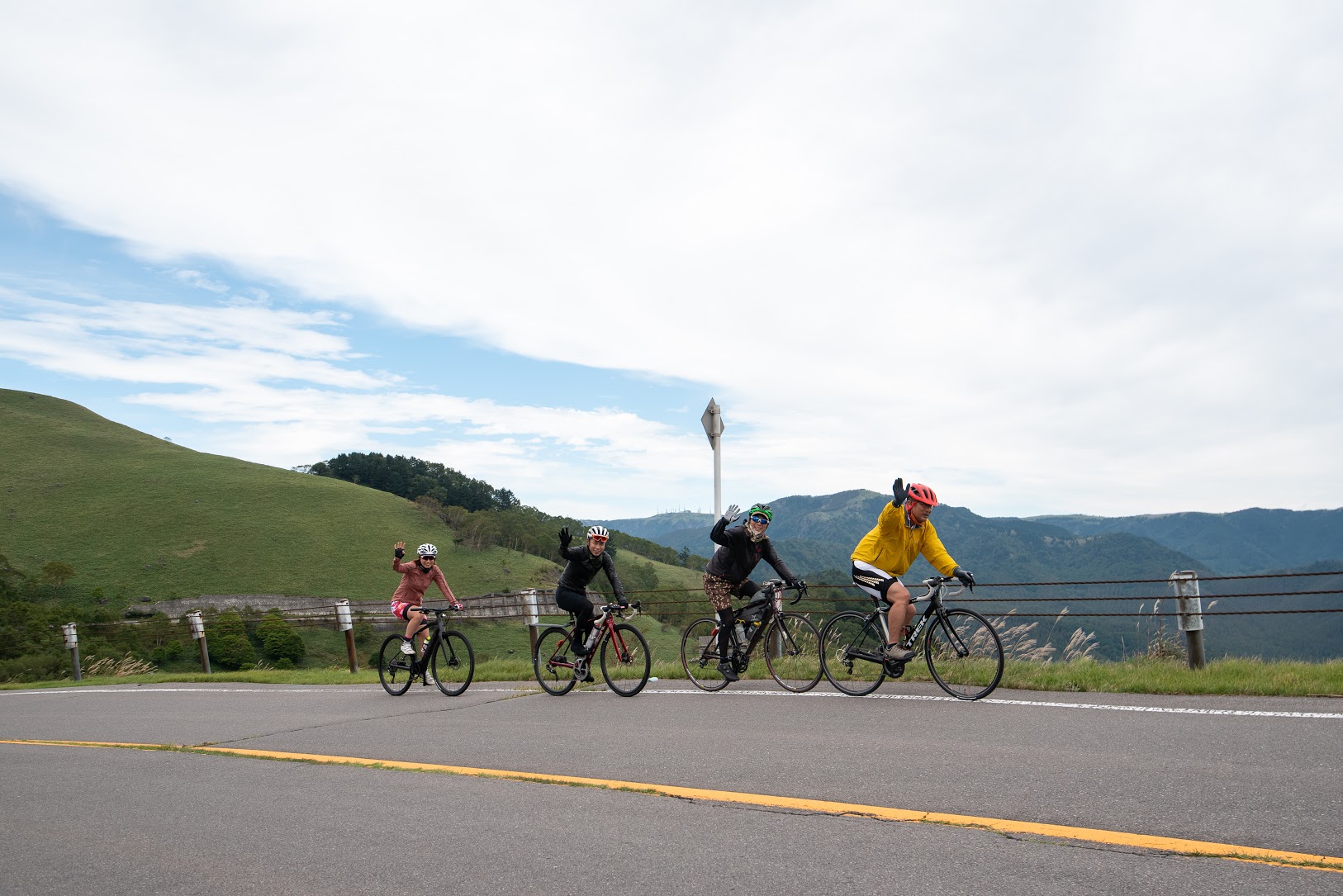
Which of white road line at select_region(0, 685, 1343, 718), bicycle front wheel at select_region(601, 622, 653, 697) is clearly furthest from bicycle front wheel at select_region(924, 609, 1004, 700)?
bicycle front wheel at select_region(601, 622, 653, 697)

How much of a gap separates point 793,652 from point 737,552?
1.26 m

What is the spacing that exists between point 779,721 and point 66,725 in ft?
28.4

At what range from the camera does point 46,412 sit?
431 feet

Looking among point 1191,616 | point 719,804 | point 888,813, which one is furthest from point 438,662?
point 1191,616

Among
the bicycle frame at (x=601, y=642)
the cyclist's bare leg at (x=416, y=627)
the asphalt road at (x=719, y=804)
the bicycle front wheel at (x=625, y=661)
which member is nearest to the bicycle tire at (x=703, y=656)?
the bicycle front wheel at (x=625, y=661)

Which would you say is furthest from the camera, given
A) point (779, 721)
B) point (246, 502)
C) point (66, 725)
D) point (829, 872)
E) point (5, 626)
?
point (246, 502)

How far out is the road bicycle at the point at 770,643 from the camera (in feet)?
32.7

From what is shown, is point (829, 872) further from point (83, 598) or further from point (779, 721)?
point (83, 598)

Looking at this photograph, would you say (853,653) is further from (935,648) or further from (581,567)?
(581,567)

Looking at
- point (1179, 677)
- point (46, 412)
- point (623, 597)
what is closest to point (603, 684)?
point (623, 597)

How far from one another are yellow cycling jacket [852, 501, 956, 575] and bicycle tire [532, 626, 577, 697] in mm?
3659

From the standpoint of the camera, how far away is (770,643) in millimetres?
10242

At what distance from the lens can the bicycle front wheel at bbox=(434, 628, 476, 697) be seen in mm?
11289

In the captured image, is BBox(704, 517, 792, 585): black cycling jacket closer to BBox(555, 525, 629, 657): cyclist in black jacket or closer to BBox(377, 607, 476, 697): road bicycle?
BBox(555, 525, 629, 657): cyclist in black jacket
